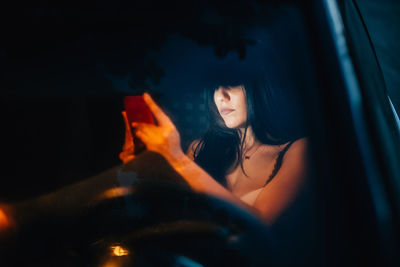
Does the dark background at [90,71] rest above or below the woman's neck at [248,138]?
above

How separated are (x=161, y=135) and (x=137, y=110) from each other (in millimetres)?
112

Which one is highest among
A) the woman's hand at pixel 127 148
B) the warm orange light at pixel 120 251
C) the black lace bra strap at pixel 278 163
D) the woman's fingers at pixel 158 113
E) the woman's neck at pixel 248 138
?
the woman's fingers at pixel 158 113

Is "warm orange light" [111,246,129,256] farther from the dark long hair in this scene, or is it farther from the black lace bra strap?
the black lace bra strap

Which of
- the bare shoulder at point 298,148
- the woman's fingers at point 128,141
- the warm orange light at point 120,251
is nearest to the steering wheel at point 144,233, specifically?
the warm orange light at point 120,251

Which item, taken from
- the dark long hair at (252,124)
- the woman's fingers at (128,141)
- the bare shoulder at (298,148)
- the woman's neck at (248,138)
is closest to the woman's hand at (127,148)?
the woman's fingers at (128,141)

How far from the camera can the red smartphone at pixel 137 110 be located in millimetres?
659

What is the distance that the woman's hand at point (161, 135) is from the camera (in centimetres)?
64

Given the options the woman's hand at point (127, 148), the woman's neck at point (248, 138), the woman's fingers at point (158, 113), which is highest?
the woman's fingers at point (158, 113)

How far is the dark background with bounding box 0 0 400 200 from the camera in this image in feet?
2.18

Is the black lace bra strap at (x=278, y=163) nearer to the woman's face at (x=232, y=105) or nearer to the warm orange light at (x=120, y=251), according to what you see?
the woman's face at (x=232, y=105)

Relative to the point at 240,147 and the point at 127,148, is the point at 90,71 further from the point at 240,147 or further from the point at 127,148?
the point at 240,147

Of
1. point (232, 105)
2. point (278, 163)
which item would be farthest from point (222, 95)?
point (278, 163)

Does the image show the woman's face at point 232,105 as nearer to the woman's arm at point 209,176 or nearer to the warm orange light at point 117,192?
the woman's arm at point 209,176

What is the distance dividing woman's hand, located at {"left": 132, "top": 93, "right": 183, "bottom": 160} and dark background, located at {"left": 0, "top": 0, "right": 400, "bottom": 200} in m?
0.03
